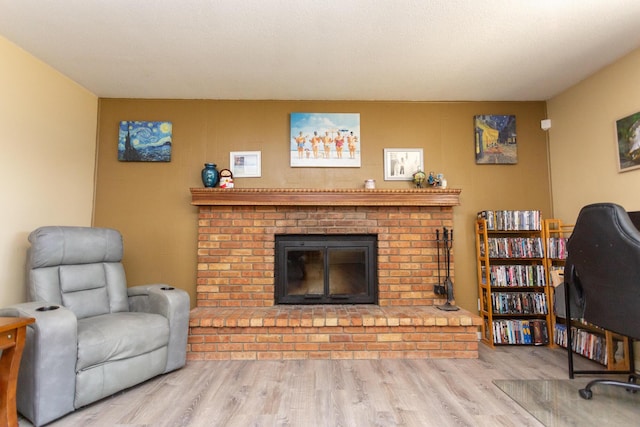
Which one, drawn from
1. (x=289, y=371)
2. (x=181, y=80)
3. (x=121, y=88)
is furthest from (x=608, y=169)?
(x=121, y=88)

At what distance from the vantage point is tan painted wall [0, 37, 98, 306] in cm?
234

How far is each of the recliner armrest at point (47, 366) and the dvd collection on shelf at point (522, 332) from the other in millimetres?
3211

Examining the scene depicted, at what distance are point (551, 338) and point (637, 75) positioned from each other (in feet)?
7.35

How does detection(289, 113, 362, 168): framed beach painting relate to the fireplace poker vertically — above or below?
above

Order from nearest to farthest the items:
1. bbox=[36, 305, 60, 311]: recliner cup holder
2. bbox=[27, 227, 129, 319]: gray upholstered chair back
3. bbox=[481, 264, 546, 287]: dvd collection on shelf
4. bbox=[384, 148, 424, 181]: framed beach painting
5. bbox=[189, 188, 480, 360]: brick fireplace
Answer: bbox=[36, 305, 60, 311]: recliner cup holder, bbox=[27, 227, 129, 319]: gray upholstered chair back, bbox=[189, 188, 480, 360]: brick fireplace, bbox=[481, 264, 546, 287]: dvd collection on shelf, bbox=[384, 148, 424, 181]: framed beach painting

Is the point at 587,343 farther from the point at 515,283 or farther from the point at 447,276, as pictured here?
Answer: the point at 447,276

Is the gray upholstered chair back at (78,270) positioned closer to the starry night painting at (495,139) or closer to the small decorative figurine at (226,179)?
the small decorative figurine at (226,179)

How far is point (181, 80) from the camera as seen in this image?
9.41 ft

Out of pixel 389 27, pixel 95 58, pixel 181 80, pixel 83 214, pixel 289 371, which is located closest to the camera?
pixel 389 27

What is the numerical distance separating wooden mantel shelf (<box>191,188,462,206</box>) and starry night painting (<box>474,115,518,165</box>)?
609 mm

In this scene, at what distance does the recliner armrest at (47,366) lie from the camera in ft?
5.38

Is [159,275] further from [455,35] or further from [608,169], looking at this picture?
[608,169]

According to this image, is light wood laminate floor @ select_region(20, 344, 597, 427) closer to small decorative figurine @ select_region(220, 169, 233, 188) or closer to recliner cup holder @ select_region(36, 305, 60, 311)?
recliner cup holder @ select_region(36, 305, 60, 311)

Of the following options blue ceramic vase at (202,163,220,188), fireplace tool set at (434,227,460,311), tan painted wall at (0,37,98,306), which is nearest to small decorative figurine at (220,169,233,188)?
blue ceramic vase at (202,163,220,188)
